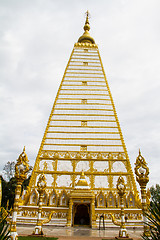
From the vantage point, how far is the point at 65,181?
14.0m

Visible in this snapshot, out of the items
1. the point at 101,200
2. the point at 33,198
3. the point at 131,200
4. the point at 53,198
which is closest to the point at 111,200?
the point at 101,200

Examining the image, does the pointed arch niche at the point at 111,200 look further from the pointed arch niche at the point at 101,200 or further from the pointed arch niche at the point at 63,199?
the pointed arch niche at the point at 63,199


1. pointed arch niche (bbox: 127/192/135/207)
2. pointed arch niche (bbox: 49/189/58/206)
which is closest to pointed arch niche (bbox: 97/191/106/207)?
pointed arch niche (bbox: 127/192/135/207)

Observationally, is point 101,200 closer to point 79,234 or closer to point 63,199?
point 63,199

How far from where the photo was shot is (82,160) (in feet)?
49.3

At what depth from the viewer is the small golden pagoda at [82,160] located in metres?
12.0

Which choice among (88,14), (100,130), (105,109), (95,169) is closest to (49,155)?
(95,169)

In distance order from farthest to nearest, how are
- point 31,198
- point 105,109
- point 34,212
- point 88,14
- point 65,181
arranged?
point 88,14 < point 105,109 < point 65,181 < point 31,198 < point 34,212

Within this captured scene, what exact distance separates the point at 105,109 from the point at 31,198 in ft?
34.3

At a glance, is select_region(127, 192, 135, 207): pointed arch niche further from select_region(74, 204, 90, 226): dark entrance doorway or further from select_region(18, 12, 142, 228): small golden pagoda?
select_region(74, 204, 90, 226): dark entrance doorway

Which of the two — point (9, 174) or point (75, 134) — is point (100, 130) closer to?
point (75, 134)

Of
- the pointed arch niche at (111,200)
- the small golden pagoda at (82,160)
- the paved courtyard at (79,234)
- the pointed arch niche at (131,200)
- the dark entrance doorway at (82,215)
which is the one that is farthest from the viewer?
the pointed arch niche at (111,200)

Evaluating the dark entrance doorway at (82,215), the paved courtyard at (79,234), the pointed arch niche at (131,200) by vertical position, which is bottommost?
the paved courtyard at (79,234)

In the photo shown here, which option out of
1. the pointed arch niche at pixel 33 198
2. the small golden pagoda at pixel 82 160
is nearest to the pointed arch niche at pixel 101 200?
the small golden pagoda at pixel 82 160
